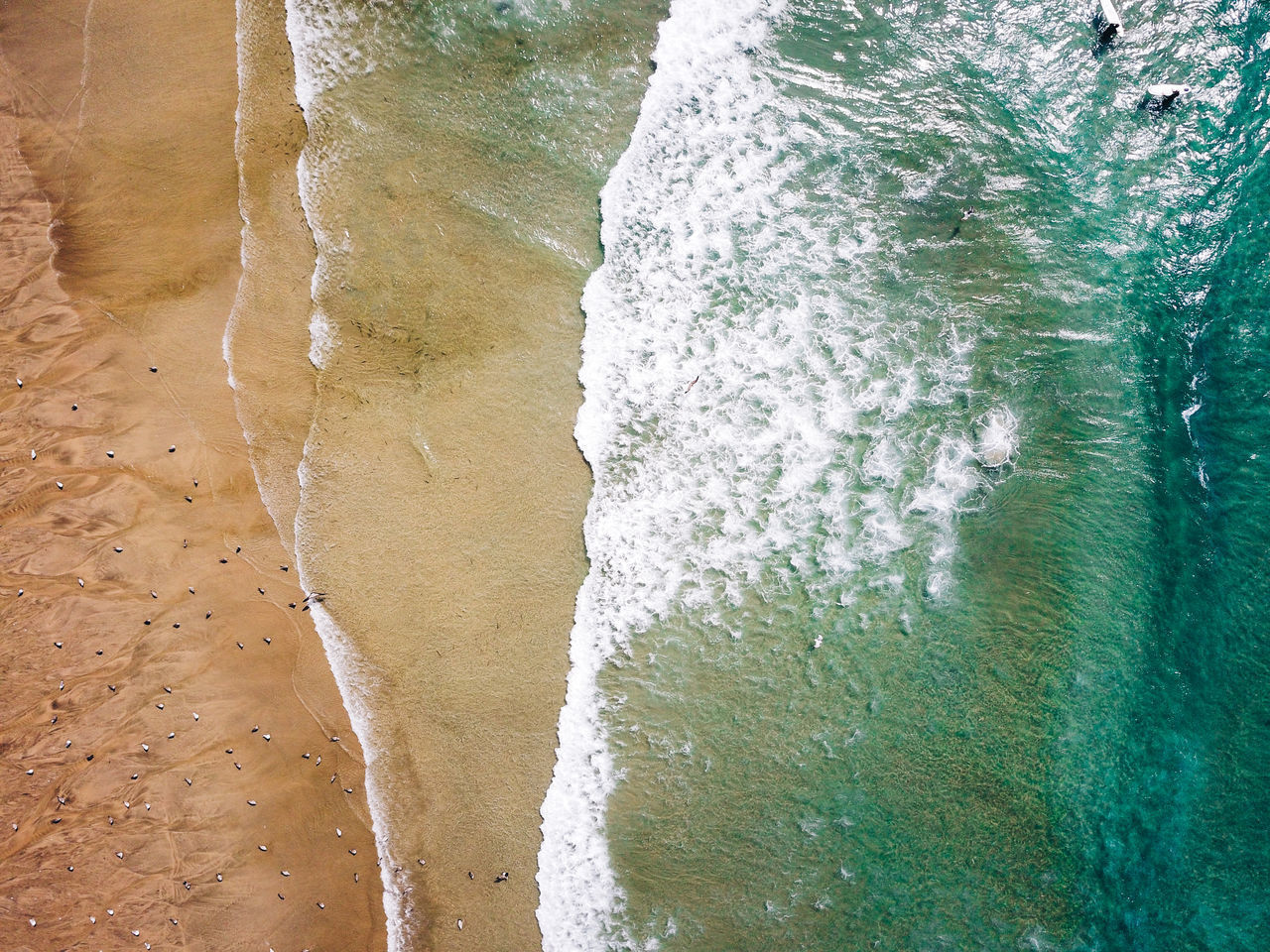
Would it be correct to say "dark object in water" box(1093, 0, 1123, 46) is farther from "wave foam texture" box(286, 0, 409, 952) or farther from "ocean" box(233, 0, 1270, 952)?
"wave foam texture" box(286, 0, 409, 952)

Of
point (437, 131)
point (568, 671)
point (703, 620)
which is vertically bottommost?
point (568, 671)

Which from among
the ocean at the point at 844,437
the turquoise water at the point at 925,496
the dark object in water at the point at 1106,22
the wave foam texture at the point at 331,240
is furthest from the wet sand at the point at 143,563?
the dark object in water at the point at 1106,22

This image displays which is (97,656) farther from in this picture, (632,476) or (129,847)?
(632,476)

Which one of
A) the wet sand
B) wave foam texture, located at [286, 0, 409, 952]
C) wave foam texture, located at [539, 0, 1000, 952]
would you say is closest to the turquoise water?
wave foam texture, located at [539, 0, 1000, 952]

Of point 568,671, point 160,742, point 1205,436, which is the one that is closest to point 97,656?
point 160,742

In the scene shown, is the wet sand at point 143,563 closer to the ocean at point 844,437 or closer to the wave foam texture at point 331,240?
the wave foam texture at point 331,240

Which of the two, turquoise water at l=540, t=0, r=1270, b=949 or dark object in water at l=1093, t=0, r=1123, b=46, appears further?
dark object in water at l=1093, t=0, r=1123, b=46
